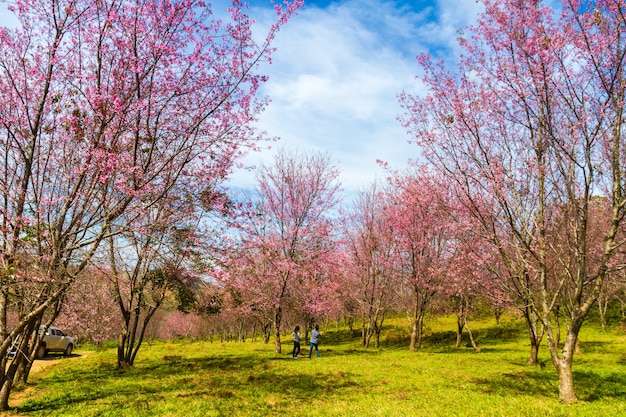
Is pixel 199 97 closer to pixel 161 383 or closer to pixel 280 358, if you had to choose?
pixel 161 383

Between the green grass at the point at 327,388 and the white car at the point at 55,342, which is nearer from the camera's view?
the green grass at the point at 327,388

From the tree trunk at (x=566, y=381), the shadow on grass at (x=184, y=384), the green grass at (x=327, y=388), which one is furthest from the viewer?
the shadow on grass at (x=184, y=384)

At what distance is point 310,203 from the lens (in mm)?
24656

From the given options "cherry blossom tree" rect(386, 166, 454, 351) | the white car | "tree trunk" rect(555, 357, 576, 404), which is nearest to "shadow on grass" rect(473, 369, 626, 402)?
"tree trunk" rect(555, 357, 576, 404)

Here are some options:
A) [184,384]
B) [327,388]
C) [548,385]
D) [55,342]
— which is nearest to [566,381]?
[548,385]

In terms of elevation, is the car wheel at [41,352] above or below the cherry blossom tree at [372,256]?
below

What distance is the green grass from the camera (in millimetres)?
9844

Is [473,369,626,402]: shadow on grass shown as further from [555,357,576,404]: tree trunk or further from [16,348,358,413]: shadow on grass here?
[16,348,358,413]: shadow on grass

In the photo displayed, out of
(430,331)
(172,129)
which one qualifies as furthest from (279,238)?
(430,331)

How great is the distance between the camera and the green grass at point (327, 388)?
984 centimetres

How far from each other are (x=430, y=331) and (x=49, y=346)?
3394 cm

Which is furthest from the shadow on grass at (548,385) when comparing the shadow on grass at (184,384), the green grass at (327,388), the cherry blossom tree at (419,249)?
the cherry blossom tree at (419,249)

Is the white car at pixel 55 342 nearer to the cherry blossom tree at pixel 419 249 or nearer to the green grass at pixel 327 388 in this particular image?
the green grass at pixel 327 388

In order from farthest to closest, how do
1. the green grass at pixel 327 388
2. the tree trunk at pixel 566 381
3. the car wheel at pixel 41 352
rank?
the car wheel at pixel 41 352 → the tree trunk at pixel 566 381 → the green grass at pixel 327 388
